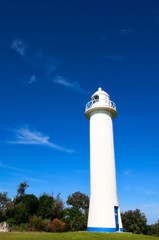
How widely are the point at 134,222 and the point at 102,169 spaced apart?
49.9ft

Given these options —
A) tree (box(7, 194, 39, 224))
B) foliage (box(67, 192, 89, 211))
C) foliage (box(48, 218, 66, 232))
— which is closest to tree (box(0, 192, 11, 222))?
tree (box(7, 194, 39, 224))

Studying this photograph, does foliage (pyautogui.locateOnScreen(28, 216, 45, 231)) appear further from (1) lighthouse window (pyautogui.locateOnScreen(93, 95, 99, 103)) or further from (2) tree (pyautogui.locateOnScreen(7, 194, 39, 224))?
(1) lighthouse window (pyautogui.locateOnScreen(93, 95, 99, 103))

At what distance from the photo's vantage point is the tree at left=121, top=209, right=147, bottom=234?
32562mm

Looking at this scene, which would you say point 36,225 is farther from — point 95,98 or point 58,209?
point 95,98

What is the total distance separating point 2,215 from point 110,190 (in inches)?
503

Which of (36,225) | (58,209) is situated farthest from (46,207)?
(36,225)

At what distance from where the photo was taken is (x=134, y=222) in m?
33.3

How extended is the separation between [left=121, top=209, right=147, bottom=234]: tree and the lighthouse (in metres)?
12.1

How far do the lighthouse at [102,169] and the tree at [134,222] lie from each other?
12.1m

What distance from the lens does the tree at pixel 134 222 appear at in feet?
107

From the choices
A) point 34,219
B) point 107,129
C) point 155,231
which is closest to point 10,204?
point 34,219

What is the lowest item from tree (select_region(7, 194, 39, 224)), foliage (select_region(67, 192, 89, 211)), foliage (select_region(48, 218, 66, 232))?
foliage (select_region(48, 218, 66, 232))

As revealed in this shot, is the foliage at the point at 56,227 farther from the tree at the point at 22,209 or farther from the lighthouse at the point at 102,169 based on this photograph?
the tree at the point at 22,209

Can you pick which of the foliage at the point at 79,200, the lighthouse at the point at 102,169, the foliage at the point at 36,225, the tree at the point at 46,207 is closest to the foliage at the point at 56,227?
the foliage at the point at 36,225
